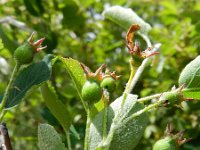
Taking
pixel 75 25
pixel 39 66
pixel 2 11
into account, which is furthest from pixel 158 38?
pixel 39 66

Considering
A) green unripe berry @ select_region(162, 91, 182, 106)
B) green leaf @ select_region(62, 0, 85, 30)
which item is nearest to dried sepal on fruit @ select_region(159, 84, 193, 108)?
green unripe berry @ select_region(162, 91, 182, 106)

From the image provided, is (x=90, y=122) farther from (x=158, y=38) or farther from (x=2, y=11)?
(x=2, y=11)

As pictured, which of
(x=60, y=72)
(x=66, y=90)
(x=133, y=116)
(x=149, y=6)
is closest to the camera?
(x=133, y=116)

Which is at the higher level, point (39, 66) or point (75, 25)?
point (75, 25)

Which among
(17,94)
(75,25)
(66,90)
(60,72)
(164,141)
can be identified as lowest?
(164,141)

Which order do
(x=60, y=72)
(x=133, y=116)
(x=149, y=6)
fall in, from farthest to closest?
(x=149, y=6) < (x=60, y=72) < (x=133, y=116)

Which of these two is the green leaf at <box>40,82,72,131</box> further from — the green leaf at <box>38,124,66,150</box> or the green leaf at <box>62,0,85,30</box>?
the green leaf at <box>62,0,85,30</box>
